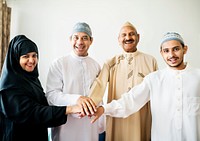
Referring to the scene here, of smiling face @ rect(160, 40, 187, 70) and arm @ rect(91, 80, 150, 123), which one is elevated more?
smiling face @ rect(160, 40, 187, 70)

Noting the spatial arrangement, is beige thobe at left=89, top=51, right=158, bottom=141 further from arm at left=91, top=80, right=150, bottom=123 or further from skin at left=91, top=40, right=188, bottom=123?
skin at left=91, top=40, right=188, bottom=123

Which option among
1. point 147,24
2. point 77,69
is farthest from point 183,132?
point 147,24

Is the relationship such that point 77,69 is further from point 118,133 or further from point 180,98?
point 180,98

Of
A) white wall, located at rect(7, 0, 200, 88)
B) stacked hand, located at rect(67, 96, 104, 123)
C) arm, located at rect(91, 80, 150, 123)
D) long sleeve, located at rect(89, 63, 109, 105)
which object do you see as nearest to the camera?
stacked hand, located at rect(67, 96, 104, 123)

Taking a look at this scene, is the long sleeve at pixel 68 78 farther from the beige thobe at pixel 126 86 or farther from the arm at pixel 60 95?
the beige thobe at pixel 126 86

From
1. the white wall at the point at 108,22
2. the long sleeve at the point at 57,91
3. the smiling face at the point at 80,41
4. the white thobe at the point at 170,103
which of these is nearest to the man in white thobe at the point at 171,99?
the white thobe at the point at 170,103

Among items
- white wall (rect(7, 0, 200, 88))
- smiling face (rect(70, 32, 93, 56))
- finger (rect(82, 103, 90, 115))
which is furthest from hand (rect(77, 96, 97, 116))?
white wall (rect(7, 0, 200, 88))

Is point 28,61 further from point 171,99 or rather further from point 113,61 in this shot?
point 171,99

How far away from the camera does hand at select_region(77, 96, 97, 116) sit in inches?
55.5

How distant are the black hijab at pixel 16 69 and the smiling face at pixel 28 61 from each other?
0.02 metres

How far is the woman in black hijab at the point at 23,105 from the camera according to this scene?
50.9 inches

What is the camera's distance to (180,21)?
10.6ft

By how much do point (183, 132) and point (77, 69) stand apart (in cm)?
100

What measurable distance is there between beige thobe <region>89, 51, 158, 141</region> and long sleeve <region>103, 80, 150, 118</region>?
6.6 inches
